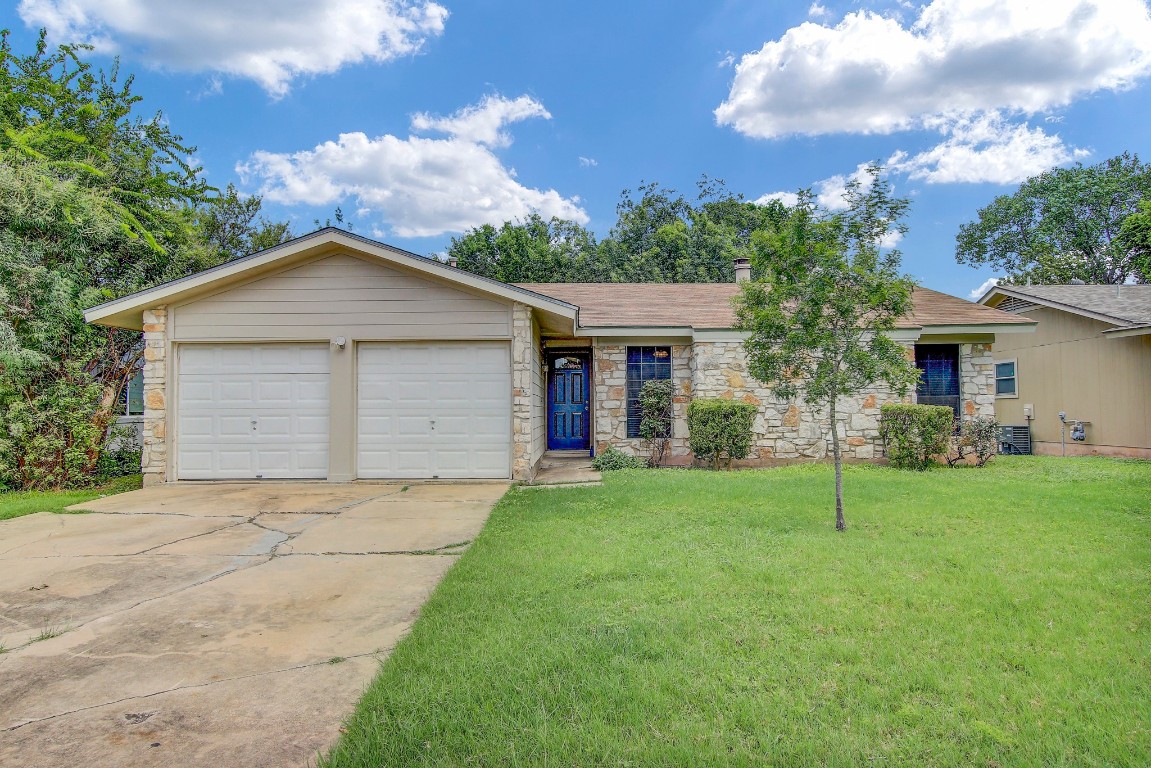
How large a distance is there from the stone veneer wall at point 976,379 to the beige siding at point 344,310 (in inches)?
350

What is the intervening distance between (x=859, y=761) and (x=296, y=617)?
2995mm

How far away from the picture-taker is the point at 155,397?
335 inches

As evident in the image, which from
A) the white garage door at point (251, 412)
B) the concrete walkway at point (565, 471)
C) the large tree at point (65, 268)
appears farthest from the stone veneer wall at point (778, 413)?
the large tree at point (65, 268)

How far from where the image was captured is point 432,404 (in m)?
8.72

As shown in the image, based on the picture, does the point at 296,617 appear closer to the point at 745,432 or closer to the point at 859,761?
the point at 859,761

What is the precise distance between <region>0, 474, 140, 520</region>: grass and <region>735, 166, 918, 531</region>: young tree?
8312 mm

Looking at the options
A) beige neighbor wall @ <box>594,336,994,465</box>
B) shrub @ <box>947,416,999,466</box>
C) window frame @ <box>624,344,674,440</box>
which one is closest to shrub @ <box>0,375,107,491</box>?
beige neighbor wall @ <box>594,336,994,465</box>

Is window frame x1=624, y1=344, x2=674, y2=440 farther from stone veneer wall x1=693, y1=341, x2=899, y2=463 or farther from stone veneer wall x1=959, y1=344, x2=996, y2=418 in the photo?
stone veneer wall x1=959, y1=344, x2=996, y2=418

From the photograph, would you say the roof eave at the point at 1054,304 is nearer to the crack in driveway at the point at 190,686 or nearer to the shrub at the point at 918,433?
the shrub at the point at 918,433

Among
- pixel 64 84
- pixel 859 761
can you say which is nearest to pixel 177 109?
pixel 64 84

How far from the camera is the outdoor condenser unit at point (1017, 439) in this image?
45.3 ft

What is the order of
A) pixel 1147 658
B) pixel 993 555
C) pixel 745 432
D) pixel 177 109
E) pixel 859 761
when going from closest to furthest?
pixel 859 761 < pixel 1147 658 < pixel 993 555 < pixel 745 432 < pixel 177 109

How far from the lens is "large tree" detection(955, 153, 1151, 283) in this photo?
1024 inches

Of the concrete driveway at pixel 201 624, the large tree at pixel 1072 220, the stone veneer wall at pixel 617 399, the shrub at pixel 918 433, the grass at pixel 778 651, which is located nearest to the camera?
the grass at pixel 778 651
